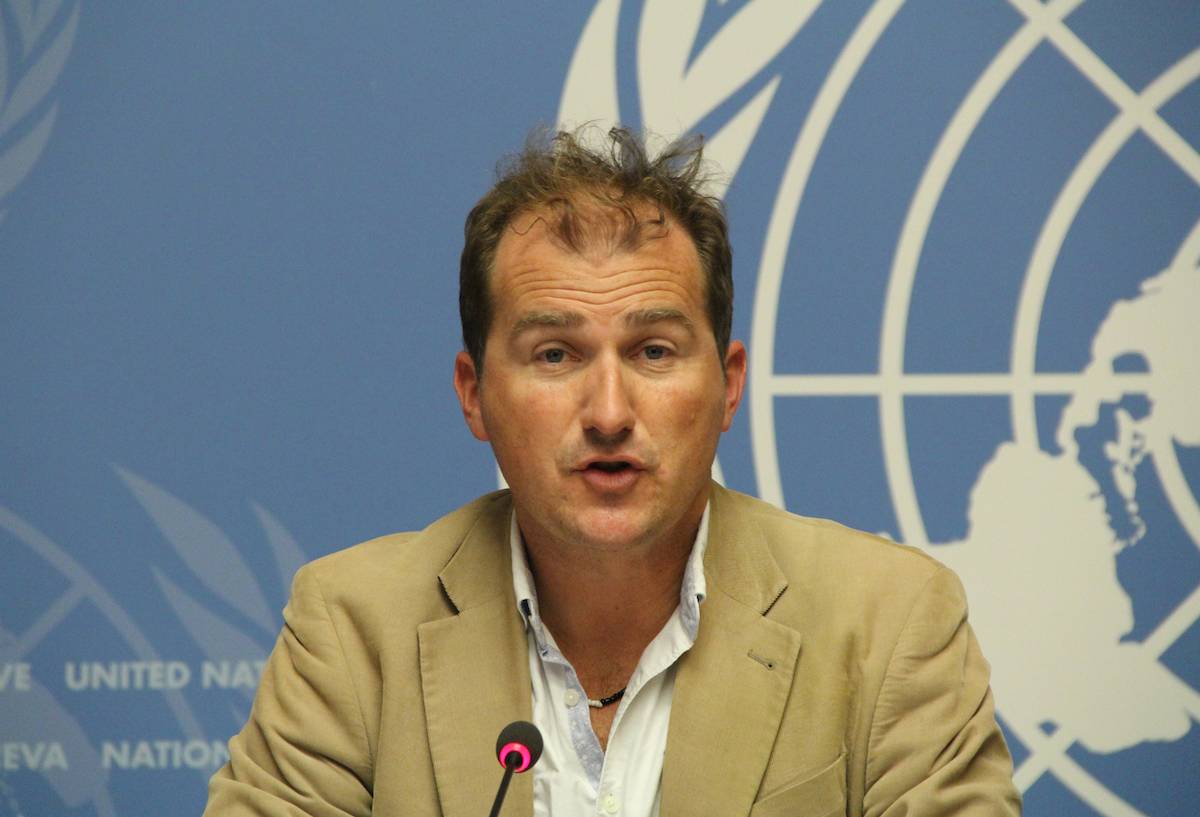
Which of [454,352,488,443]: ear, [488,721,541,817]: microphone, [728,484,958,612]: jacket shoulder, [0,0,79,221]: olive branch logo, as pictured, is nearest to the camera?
[488,721,541,817]: microphone

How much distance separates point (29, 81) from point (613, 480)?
1.94 m

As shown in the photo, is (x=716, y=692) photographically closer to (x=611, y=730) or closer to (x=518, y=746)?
(x=611, y=730)

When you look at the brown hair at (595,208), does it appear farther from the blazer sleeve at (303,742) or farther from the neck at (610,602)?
the blazer sleeve at (303,742)

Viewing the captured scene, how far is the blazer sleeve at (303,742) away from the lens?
6.58ft

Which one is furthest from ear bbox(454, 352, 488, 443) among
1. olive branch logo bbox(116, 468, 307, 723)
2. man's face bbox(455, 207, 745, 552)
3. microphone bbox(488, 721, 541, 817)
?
olive branch logo bbox(116, 468, 307, 723)

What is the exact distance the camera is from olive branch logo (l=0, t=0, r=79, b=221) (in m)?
3.06

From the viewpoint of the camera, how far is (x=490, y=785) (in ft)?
6.50

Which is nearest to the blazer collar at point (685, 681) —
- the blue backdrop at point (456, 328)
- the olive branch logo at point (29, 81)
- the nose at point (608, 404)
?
the nose at point (608, 404)

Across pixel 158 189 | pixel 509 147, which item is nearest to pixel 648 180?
pixel 509 147

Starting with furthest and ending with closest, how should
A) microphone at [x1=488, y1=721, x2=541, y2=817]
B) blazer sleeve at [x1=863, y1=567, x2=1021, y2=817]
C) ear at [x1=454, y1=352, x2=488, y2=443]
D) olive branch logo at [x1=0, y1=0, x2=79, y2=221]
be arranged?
olive branch logo at [x1=0, y1=0, x2=79, y2=221], ear at [x1=454, y1=352, x2=488, y2=443], blazer sleeve at [x1=863, y1=567, x2=1021, y2=817], microphone at [x1=488, y1=721, x2=541, y2=817]

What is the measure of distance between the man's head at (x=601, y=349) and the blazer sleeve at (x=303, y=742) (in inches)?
15.1

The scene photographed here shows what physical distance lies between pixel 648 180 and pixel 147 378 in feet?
4.81

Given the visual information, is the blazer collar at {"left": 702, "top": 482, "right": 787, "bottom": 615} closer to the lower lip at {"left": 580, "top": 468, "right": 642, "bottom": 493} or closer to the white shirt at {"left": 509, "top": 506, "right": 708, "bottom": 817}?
Result: the white shirt at {"left": 509, "top": 506, "right": 708, "bottom": 817}

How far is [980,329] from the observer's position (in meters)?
3.09
